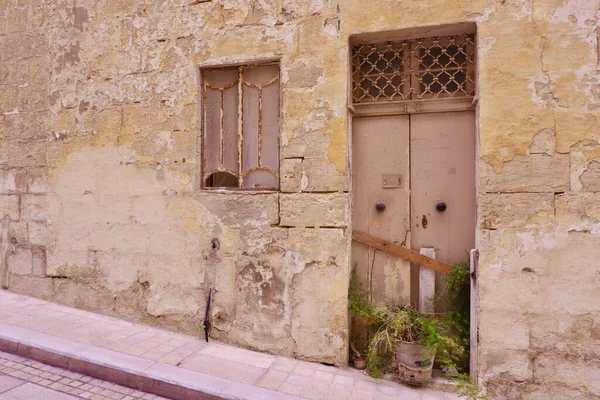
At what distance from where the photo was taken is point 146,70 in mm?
4340

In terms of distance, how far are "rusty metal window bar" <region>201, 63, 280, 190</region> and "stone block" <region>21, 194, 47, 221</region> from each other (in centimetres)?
218

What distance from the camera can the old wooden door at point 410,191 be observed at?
12.4 feet

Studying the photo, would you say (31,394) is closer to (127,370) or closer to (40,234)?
(127,370)

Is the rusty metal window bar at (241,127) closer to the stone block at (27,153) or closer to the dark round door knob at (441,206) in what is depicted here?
the dark round door knob at (441,206)

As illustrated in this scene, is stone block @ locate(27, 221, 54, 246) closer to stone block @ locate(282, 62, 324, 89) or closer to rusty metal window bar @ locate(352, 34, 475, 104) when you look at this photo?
stone block @ locate(282, 62, 324, 89)

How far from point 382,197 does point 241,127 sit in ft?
5.48

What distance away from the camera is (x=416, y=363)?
3391 millimetres

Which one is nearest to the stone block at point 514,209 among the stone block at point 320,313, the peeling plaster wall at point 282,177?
the peeling plaster wall at point 282,177

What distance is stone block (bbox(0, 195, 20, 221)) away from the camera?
16.0ft

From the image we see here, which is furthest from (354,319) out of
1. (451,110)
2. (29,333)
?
(29,333)

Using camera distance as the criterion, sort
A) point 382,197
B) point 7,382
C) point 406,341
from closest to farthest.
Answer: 1. point 7,382
2. point 406,341
3. point 382,197

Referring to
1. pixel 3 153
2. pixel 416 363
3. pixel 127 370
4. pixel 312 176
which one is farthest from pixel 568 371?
pixel 3 153

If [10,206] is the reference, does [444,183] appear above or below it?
above

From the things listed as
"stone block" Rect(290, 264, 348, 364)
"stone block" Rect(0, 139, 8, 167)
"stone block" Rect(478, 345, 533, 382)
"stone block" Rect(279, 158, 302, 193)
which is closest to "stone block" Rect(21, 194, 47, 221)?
"stone block" Rect(0, 139, 8, 167)
